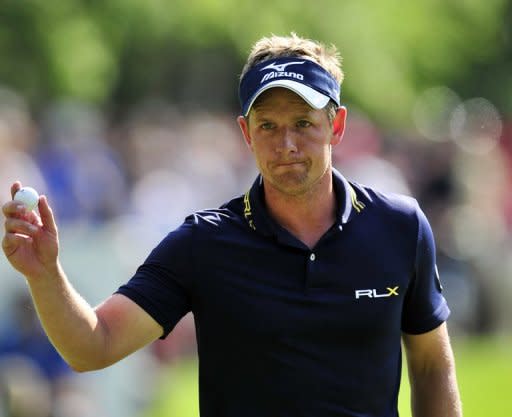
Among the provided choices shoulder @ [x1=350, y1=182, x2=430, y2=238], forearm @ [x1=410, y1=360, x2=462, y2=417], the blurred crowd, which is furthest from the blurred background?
shoulder @ [x1=350, y1=182, x2=430, y2=238]

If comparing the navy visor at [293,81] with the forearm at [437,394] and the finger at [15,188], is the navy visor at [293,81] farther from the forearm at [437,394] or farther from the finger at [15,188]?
the forearm at [437,394]

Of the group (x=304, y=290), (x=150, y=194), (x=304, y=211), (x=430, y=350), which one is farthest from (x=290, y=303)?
(x=150, y=194)

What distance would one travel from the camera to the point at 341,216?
539cm

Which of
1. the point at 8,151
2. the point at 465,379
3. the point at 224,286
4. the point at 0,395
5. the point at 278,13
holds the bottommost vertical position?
the point at 224,286

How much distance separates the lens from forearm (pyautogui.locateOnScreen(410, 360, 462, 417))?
5516 mm

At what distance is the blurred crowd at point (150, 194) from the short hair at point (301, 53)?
610 cm

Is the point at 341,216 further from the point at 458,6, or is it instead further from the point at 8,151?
the point at 458,6

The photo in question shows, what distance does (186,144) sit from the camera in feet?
58.5

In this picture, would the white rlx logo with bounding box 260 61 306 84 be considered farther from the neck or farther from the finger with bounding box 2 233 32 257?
the finger with bounding box 2 233 32 257

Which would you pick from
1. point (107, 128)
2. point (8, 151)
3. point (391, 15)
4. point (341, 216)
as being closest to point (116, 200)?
point (8, 151)

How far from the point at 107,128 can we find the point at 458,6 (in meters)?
6.40

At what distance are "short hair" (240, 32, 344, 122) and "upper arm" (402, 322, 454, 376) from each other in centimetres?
85

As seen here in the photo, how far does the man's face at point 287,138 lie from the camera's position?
17.1ft

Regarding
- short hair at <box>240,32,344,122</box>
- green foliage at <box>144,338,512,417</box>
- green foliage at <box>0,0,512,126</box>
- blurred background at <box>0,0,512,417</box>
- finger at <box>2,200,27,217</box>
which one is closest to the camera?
finger at <box>2,200,27,217</box>
